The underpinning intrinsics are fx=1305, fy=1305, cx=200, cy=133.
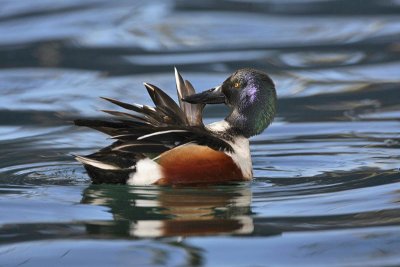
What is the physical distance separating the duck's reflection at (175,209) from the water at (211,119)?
1 cm

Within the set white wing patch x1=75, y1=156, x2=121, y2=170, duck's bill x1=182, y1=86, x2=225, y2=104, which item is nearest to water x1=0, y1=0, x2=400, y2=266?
white wing patch x1=75, y1=156, x2=121, y2=170

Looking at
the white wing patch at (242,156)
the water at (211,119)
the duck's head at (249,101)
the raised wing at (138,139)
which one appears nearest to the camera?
the water at (211,119)

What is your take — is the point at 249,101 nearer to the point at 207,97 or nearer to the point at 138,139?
the point at 207,97

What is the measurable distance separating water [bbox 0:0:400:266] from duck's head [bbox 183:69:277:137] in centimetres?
33

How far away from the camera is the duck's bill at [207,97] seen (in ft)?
25.6

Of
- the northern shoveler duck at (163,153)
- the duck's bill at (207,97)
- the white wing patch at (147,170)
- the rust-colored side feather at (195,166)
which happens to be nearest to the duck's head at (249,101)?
the duck's bill at (207,97)

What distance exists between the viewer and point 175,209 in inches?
270

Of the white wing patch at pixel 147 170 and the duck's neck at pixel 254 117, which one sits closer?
the white wing patch at pixel 147 170

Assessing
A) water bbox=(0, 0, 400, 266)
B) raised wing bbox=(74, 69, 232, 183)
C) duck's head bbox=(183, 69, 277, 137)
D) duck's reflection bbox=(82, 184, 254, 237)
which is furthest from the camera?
duck's head bbox=(183, 69, 277, 137)

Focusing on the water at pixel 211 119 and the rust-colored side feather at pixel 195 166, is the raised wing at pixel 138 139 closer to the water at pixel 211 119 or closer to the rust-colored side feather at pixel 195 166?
the rust-colored side feather at pixel 195 166

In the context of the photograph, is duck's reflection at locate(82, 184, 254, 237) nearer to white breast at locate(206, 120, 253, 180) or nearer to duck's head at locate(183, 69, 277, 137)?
white breast at locate(206, 120, 253, 180)

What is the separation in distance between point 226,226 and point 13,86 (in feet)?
15.8

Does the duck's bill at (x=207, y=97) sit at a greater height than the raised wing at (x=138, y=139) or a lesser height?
greater

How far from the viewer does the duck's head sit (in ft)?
25.4
